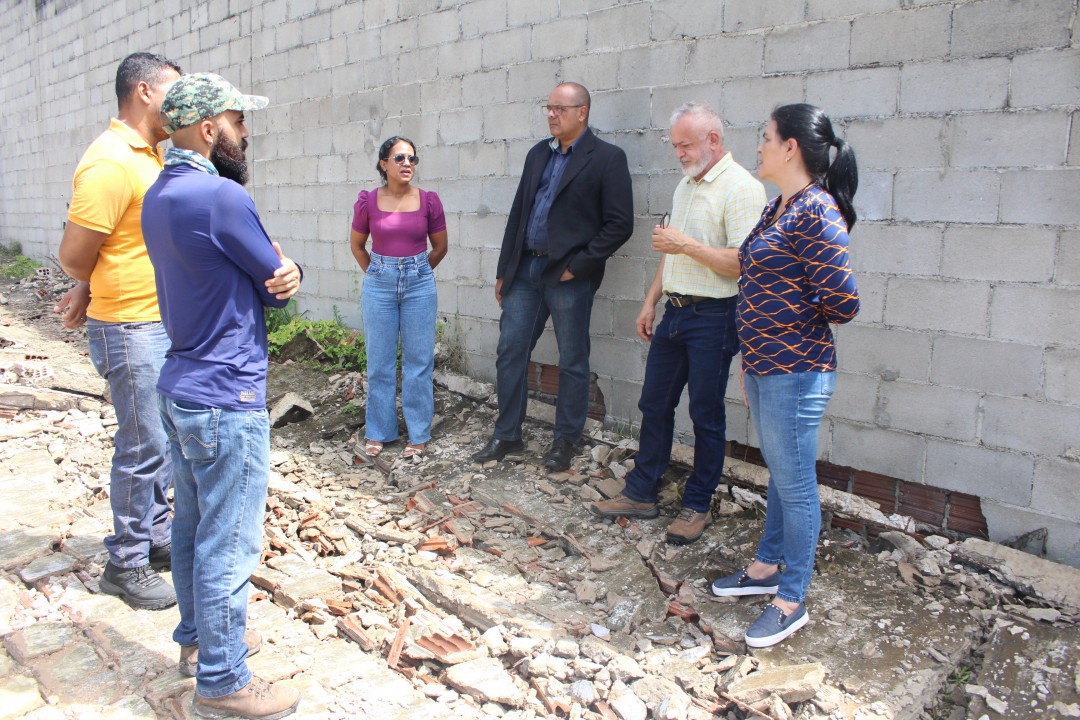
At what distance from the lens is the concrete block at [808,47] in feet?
12.3

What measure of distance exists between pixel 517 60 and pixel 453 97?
2.39ft

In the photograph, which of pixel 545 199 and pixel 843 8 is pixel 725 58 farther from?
pixel 545 199

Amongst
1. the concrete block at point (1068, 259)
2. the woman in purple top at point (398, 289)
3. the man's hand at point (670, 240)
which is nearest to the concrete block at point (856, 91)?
the concrete block at point (1068, 259)

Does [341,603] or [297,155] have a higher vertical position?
[297,155]

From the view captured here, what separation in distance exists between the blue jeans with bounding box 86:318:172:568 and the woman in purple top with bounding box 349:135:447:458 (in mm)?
1871

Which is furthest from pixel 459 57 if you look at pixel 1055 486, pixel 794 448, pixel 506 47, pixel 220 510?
pixel 1055 486

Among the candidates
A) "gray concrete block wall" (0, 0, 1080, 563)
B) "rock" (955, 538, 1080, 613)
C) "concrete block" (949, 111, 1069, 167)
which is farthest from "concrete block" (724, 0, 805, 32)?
"rock" (955, 538, 1080, 613)

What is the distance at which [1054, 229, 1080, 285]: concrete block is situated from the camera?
323 cm

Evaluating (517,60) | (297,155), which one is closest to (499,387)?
(517,60)

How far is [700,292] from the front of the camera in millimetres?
3689

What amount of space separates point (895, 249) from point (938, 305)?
329 millimetres

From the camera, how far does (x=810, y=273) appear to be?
281 cm

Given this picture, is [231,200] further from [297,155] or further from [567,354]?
[297,155]

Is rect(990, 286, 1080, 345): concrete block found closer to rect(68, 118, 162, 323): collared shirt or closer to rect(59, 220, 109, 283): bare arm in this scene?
rect(68, 118, 162, 323): collared shirt
